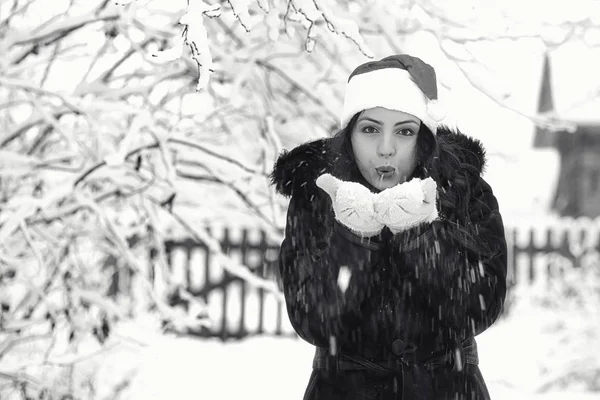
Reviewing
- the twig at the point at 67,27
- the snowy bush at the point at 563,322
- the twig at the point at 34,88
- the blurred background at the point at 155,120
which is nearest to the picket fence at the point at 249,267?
the snowy bush at the point at 563,322

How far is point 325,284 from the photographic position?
185cm

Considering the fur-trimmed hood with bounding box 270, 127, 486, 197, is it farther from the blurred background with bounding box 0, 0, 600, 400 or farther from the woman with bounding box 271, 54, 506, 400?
the blurred background with bounding box 0, 0, 600, 400

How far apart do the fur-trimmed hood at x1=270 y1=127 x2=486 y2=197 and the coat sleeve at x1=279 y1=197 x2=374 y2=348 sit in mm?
179

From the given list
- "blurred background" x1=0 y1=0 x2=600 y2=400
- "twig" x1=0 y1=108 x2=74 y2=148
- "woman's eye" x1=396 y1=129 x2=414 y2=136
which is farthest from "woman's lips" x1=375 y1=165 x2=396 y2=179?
"twig" x1=0 y1=108 x2=74 y2=148

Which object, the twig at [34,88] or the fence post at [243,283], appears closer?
the twig at [34,88]

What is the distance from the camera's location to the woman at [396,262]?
1.83m

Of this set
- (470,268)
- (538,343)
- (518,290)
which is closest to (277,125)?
(470,268)

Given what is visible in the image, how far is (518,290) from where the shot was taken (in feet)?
28.9

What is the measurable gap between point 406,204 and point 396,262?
18cm

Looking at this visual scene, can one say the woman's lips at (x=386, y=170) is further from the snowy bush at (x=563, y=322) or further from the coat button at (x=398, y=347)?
the snowy bush at (x=563, y=322)

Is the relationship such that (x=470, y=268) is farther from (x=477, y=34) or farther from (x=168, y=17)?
(x=168, y=17)

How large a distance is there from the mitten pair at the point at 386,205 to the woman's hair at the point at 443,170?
100 mm

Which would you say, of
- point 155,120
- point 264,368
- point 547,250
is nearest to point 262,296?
point 264,368

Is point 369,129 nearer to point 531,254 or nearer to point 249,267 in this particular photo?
point 249,267
